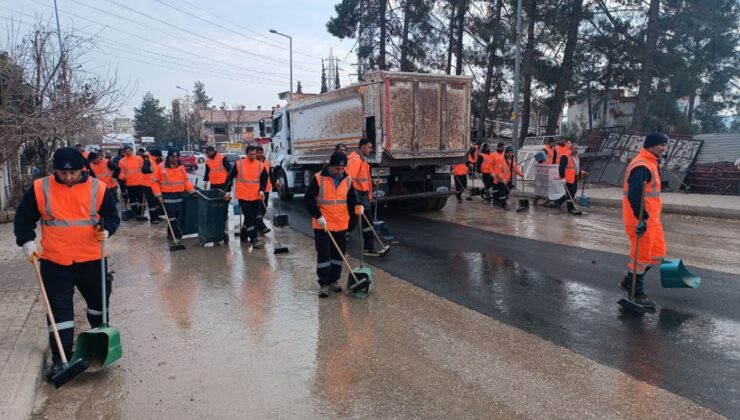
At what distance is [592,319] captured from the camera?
512cm

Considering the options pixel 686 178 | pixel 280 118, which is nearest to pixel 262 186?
Result: pixel 280 118

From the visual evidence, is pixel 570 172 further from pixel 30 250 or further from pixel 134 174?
pixel 30 250

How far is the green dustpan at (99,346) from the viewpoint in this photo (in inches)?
161

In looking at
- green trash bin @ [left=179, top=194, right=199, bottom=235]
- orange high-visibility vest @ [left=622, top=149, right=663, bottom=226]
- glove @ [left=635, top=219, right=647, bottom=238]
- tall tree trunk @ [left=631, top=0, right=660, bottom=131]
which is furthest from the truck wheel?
tall tree trunk @ [left=631, top=0, right=660, bottom=131]

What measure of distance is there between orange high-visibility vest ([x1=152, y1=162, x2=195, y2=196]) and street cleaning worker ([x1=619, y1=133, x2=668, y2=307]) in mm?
7600

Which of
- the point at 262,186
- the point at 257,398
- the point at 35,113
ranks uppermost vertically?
the point at 35,113

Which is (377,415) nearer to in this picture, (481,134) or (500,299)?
(500,299)

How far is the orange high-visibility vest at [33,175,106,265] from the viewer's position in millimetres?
3957

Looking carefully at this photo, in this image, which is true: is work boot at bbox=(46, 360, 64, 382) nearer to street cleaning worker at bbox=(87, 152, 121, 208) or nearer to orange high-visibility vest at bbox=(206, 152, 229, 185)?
orange high-visibility vest at bbox=(206, 152, 229, 185)

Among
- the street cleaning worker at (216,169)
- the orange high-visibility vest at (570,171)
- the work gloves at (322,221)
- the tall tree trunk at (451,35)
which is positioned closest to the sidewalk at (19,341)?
the work gloves at (322,221)

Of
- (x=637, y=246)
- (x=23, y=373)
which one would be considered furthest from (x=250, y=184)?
(x=637, y=246)

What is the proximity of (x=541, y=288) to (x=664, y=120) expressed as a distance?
20.7 meters

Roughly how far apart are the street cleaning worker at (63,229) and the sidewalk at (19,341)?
22cm

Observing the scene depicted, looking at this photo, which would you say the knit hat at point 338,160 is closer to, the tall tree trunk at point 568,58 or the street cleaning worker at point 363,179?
the street cleaning worker at point 363,179
